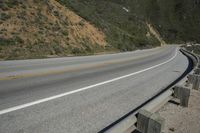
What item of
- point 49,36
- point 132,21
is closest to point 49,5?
point 49,36

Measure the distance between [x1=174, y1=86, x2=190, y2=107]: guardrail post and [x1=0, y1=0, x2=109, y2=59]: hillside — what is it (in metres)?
13.0

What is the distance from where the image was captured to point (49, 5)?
91.3 ft

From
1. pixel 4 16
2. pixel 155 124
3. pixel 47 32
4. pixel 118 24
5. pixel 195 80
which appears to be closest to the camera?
pixel 155 124

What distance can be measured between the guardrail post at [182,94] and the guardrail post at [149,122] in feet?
11.2

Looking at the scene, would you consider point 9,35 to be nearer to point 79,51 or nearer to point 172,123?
point 79,51

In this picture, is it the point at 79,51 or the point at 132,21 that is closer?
the point at 79,51

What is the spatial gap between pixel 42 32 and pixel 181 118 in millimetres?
19062

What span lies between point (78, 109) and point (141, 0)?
13921 centimetres

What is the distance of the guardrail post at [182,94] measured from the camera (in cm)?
709

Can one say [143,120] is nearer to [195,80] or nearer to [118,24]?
[195,80]

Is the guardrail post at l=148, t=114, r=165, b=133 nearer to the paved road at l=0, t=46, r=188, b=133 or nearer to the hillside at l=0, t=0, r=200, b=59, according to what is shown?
the paved road at l=0, t=46, r=188, b=133

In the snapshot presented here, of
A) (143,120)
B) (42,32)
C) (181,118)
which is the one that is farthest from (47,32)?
(143,120)

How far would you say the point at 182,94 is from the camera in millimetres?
7180

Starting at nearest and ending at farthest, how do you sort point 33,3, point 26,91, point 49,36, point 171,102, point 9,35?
1. point 26,91
2. point 171,102
3. point 9,35
4. point 49,36
5. point 33,3
